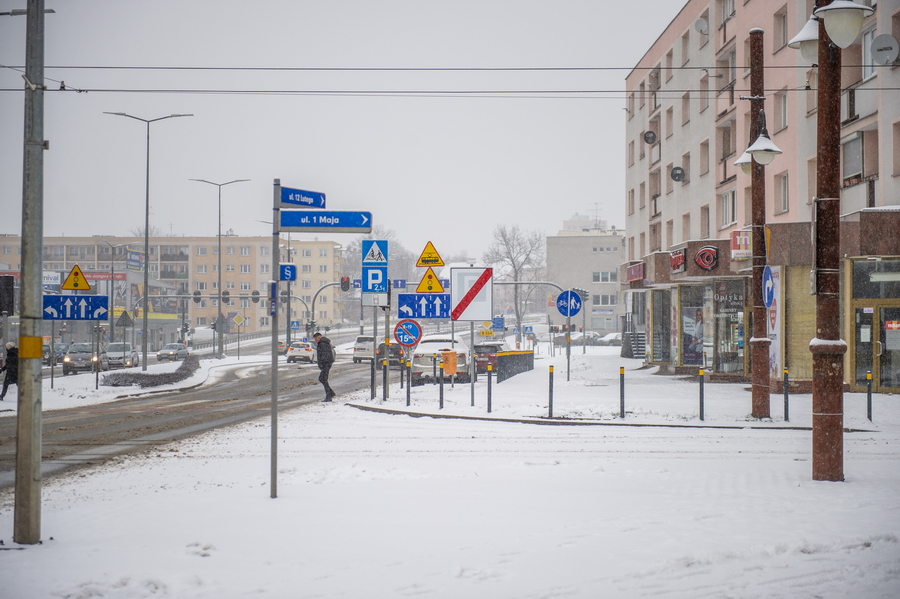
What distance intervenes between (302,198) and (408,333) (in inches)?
454

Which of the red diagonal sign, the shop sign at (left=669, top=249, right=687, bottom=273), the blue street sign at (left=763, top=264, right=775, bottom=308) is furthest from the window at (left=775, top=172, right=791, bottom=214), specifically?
the red diagonal sign

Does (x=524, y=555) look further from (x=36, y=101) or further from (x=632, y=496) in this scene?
(x=36, y=101)

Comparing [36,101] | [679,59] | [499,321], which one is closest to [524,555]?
[36,101]

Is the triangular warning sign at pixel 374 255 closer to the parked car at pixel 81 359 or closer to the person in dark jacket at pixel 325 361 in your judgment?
the person in dark jacket at pixel 325 361

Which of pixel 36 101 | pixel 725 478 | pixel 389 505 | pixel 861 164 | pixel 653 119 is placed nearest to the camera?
pixel 36 101

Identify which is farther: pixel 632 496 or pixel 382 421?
pixel 382 421

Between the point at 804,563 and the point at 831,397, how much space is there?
3555 mm

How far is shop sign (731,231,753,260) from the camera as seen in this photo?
2183 cm

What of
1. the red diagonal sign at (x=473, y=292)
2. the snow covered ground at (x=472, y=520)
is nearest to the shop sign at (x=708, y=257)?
the red diagonal sign at (x=473, y=292)

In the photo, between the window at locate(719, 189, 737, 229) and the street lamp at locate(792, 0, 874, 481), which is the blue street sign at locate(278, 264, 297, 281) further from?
the window at locate(719, 189, 737, 229)

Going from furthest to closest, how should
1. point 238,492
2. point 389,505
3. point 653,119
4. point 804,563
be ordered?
point 653,119 → point 238,492 → point 389,505 → point 804,563

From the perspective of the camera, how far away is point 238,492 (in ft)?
27.8

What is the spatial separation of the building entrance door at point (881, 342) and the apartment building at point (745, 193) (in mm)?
26

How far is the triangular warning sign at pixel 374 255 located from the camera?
1841cm
